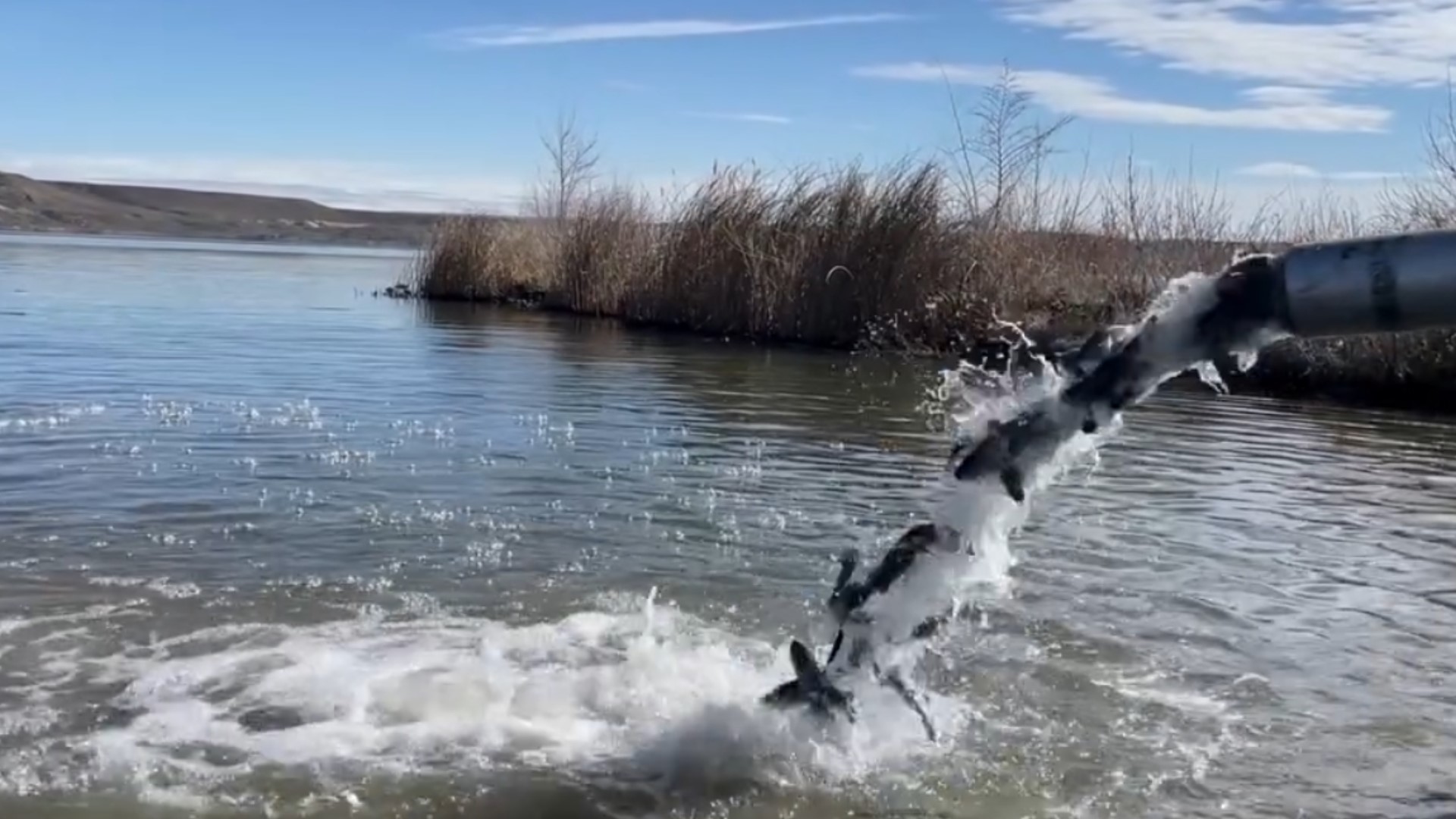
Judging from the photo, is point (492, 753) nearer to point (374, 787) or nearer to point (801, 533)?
point (374, 787)

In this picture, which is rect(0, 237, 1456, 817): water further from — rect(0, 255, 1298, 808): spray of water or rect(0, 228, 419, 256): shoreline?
rect(0, 228, 419, 256): shoreline

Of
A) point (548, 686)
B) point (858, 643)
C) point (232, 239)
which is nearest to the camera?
point (858, 643)

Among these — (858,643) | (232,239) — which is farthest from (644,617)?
(232,239)

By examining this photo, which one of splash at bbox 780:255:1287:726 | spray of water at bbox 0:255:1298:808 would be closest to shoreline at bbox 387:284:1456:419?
spray of water at bbox 0:255:1298:808

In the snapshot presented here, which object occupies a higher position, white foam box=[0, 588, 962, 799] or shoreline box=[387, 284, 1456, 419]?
shoreline box=[387, 284, 1456, 419]

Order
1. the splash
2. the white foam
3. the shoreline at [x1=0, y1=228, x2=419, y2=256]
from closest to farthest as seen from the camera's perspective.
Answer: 1. the splash
2. the white foam
3. the shoreline at [x1=0, y1=228, x2=419, y2=256]

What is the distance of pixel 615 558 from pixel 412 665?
230 centimetres

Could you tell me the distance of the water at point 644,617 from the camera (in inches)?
218

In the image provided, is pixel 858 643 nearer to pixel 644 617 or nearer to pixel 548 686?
pixel 548 686

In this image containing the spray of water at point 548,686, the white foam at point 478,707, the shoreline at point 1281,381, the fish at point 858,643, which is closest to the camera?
the spray of water at point 548,686

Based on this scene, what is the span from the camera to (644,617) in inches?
297

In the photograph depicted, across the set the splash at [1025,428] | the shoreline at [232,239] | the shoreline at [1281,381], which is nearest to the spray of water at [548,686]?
the splash at [1025,428]

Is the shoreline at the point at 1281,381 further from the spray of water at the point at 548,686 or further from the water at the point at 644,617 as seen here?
the spray of water at the point at 548,686

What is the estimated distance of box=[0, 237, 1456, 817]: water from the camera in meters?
5.53
